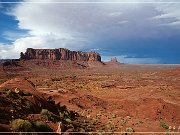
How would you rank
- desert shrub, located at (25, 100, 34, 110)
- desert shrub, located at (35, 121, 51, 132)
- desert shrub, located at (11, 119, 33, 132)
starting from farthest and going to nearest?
desert shrub, located at (25, 100, 34, 110)
desert shrub, located at (35, 121, 51, 132)
desert shrub, located at (11, 119, 33, 132)

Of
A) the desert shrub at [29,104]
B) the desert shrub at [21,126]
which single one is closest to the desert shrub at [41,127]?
the desert shrub at [21,126]

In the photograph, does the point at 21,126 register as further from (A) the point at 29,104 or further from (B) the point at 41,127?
(A) the point at 29,104

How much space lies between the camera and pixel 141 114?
1061 inches

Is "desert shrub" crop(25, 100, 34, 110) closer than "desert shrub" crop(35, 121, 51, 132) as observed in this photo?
No

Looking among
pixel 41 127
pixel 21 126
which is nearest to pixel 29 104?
pixel 41 127

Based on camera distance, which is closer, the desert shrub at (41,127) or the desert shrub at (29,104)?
the desert shrub at (41,127)

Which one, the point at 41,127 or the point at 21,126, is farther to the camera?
the point at 41,127

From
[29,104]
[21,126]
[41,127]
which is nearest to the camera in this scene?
[21,126]

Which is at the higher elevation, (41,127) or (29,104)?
(29,104)

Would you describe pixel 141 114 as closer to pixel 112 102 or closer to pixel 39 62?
pixel 112 102

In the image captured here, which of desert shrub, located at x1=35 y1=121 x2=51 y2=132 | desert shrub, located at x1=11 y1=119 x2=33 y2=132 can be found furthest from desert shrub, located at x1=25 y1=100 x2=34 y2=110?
desert shrub, located at x1=11 y1=119 x2=33 y2=132

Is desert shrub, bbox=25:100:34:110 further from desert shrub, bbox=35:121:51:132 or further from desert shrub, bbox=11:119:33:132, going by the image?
desert shrub, bbox=11:119:33:132

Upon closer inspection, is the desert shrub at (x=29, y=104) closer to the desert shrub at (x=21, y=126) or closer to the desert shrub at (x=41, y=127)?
the desert shrub at (x=41, y=127)

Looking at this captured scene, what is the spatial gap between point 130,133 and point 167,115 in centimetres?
1066
